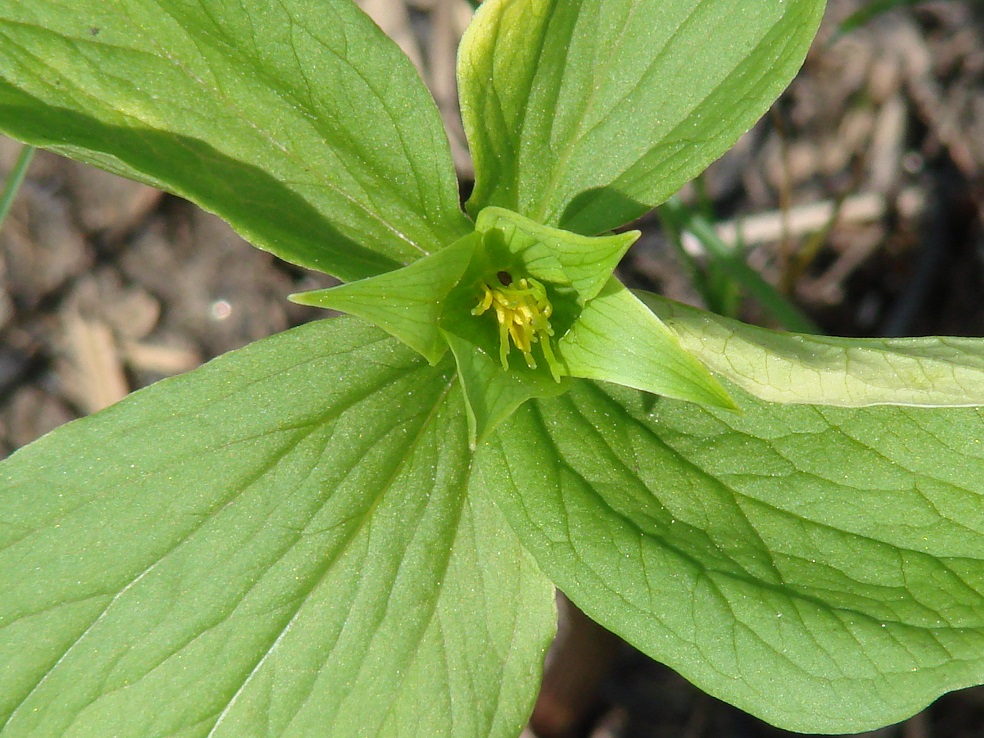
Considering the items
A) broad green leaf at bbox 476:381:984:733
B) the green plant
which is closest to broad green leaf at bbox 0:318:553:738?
the green plant

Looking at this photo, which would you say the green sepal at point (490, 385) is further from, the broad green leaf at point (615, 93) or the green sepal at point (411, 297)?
the broad green leaf at point (615, 93)

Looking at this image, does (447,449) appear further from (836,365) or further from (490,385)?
Result: (836,365)

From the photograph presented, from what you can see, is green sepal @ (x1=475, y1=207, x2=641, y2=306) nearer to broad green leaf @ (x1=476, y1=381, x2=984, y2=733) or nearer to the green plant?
the green plant

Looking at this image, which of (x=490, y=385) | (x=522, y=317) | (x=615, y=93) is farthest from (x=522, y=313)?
(x=615, y=93)

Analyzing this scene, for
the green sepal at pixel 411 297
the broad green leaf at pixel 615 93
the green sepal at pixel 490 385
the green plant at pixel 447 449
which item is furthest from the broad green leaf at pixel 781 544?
the broad green leaf at pixel 615 93

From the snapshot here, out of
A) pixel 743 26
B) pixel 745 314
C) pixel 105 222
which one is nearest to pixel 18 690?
pixel 743 26
